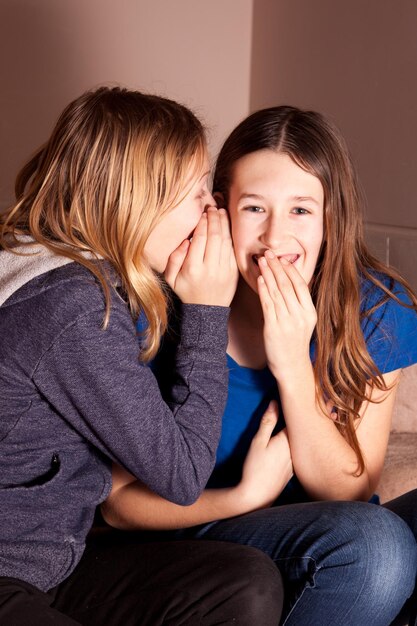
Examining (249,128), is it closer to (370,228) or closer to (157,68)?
(370,228)

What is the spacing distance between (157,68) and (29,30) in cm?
47

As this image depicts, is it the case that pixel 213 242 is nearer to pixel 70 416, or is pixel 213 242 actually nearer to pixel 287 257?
pixel 287 257

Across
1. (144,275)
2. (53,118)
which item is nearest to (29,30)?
(53,118)

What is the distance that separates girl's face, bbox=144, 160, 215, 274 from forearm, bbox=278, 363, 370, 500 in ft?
0.98

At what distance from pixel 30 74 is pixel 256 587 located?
211cm

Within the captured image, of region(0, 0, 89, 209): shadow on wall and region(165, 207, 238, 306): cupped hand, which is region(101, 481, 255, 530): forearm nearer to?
region(165, 207, 238, 306): cupped hand

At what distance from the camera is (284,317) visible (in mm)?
1575

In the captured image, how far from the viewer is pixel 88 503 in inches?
58.2

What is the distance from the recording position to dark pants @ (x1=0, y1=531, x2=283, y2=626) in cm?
129

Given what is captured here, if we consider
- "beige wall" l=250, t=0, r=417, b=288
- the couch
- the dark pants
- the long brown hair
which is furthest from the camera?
"beige wall" l=250, t=0, r=417, b=288

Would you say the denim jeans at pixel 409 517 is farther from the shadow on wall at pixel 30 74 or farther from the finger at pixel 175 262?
the shadow on wall at pixel 30 74

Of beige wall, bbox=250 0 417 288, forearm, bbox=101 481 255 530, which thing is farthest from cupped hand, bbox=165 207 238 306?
beige wall, bbox=250 0 417 288

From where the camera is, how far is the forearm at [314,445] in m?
1.58

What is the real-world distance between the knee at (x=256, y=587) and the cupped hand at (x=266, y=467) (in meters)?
0.16
